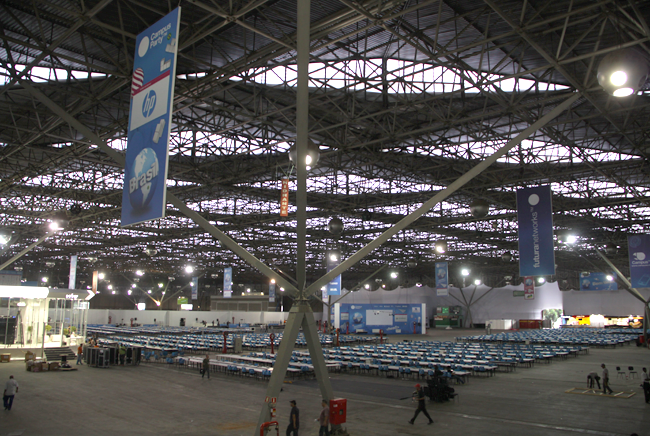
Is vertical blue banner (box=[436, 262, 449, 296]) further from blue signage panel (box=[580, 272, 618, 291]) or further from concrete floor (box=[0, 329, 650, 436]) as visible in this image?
blue signage panel (box=[580, 272, 618, 291])

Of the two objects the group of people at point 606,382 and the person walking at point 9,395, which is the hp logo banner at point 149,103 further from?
the group of people at point 606,382

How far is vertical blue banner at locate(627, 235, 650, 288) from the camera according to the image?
24.6 metres

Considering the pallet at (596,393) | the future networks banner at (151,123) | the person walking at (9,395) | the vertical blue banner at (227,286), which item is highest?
the future networks banner at (151,123)

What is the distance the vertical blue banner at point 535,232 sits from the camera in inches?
645

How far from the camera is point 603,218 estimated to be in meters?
38.3

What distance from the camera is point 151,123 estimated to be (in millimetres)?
7961

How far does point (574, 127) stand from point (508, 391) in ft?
37.7

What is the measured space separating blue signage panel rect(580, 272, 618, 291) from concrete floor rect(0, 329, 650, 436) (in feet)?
91.1

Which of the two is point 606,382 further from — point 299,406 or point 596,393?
point 299,406

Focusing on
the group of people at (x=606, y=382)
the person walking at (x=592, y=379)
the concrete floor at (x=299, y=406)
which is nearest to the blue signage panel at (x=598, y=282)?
the concrete floor at (x=299, y=406)

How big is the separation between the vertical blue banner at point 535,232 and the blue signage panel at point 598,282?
1422 inches

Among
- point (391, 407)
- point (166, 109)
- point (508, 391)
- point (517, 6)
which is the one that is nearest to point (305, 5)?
point (166, 109)

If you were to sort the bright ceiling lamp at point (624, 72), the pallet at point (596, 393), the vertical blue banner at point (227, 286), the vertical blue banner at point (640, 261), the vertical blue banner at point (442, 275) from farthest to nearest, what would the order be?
the vertical blue banner at point (227, 286) → the vertical blue banner at point (442, 275) → the vertical blue banner at point (640, 261) → the pallet at point (596, 393) → the bright ceiling lamp at point (624, 72)

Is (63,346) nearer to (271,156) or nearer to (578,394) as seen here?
(271,156)
